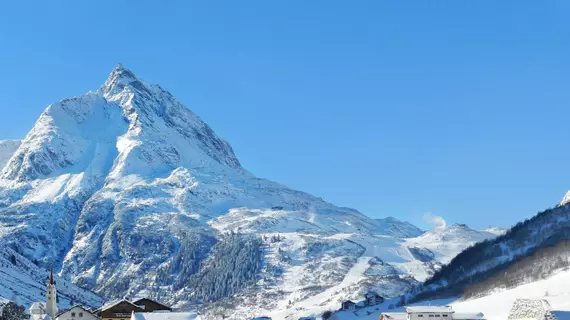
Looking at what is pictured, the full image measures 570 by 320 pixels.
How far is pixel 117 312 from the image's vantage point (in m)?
155

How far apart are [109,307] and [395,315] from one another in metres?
56.6

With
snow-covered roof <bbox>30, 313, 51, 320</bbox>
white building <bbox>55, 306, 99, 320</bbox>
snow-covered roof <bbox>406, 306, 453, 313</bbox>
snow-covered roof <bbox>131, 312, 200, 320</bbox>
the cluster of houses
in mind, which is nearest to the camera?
snow-covered roof <bbox>406, 306, 453, 313</bbox>

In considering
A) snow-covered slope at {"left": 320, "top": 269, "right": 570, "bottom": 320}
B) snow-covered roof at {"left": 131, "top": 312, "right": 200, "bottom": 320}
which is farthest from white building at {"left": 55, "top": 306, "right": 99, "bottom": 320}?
snow-covered slope at {"left": 320, "top": 269, "right": 570, "bottom": 320}

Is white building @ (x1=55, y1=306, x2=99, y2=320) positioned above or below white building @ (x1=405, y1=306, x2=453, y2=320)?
above

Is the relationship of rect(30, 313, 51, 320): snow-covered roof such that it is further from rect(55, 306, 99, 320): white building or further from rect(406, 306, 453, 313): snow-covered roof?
rect(406, 306, 453, 313): snow-covered roof

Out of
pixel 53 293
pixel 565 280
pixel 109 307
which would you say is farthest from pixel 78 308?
pixel 565 280

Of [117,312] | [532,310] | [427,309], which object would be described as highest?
[117,312]

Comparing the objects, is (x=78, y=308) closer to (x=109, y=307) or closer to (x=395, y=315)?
(x=109, y=307)

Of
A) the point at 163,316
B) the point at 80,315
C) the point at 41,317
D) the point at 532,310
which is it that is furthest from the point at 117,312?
the point at 532,310

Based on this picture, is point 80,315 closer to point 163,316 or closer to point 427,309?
point 163,316

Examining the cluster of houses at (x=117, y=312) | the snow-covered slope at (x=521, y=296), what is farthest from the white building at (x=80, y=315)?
the snow-covered slope at (x=521, y=296)

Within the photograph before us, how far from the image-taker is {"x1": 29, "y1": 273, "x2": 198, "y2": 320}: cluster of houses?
133000mm

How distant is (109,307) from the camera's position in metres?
155

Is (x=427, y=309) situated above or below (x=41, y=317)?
below
